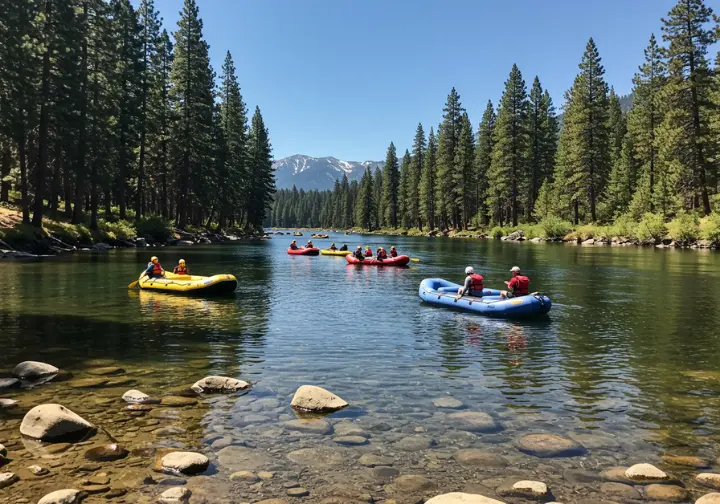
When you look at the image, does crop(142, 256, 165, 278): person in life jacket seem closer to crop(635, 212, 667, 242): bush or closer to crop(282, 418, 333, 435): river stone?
crop(282, 418, 333, 435): river stone

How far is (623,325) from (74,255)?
33211 mm

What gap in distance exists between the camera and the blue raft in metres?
16.6

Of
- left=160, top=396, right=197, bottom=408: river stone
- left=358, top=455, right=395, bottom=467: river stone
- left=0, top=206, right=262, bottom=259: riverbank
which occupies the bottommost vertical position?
left=358, top=455, right=395, bottom=467: river stone

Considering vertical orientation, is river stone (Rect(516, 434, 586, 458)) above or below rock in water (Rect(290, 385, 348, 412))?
below

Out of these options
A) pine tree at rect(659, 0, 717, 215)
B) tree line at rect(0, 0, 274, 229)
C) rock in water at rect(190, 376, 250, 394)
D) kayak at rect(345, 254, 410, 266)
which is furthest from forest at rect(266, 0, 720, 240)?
rock in water at rect(190, 376, 250, 394)

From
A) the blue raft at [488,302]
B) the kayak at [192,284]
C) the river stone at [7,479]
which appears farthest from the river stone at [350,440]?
the kayak at [192,284]

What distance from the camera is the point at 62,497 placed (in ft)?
17.7

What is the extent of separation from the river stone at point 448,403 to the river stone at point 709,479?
3.43 meters

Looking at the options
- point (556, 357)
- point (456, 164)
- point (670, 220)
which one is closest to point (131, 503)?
point (556, 357)

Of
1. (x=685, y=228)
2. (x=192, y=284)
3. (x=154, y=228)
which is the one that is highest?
(x=154, y=228)

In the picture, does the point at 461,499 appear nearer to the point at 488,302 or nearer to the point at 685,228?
the point at 488,302

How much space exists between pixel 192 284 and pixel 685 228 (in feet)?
144

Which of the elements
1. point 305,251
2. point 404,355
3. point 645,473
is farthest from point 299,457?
point 305,251

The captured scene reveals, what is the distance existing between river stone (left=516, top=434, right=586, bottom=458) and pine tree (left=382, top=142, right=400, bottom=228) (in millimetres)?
111743
